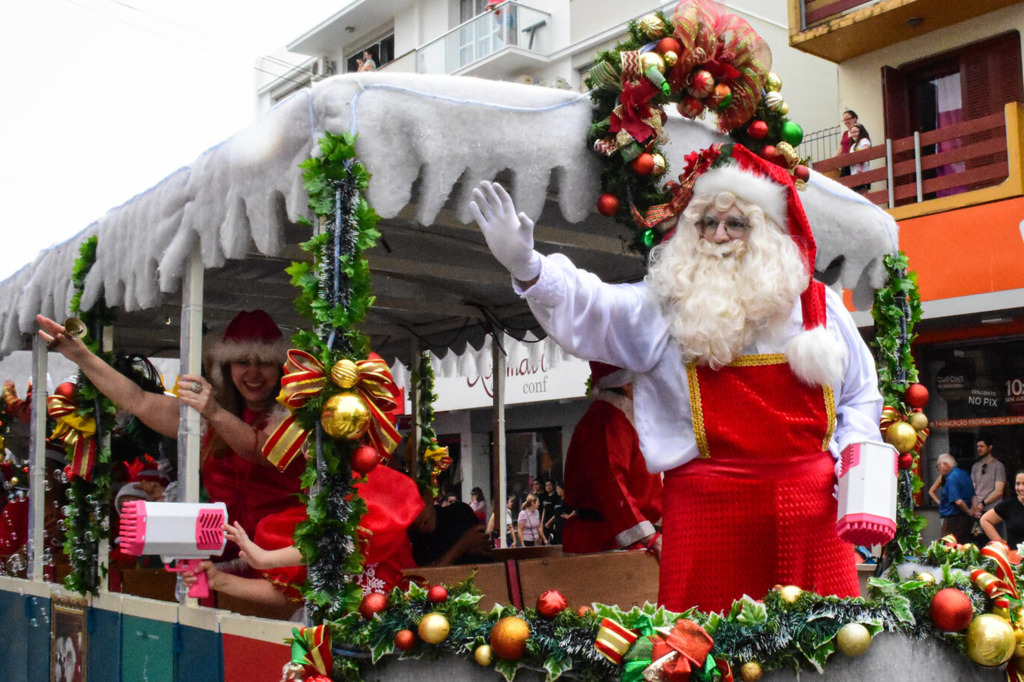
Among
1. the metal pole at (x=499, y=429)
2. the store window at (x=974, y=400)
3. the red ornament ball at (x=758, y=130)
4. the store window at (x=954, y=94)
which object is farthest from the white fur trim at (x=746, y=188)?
the store window at (x=954, y=94)

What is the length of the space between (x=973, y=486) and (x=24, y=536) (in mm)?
8733

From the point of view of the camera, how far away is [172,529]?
299 cm

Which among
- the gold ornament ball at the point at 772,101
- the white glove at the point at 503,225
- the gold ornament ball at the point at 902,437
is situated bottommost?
the gold ornament ball at the point at 902,437

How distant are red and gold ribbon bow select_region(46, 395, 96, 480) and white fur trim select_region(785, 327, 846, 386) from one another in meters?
3.44

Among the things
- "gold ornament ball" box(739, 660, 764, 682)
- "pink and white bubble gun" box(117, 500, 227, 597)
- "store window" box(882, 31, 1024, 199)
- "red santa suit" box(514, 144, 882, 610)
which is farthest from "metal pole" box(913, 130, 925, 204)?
"gold ornament ball" box(739, 660, 764, 682)

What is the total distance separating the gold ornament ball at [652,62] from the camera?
329 cm

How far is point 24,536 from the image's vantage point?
6.45 meters

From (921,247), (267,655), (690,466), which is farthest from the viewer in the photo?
(921,247)

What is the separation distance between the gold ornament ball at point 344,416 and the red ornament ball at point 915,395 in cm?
287

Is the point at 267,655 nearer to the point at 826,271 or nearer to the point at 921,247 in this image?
the point at 826,271

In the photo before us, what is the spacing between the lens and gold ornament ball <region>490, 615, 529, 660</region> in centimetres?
237

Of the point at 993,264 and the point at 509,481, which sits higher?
the point at 993,264

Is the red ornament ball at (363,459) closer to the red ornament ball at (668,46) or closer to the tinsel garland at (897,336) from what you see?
the red ornament ball at (668,46)

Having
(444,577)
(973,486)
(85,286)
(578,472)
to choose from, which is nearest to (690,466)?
(444,577)
